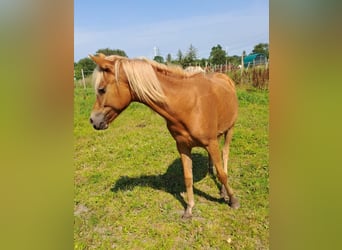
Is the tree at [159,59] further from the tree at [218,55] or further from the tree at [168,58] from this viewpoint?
the tree at [218,55]

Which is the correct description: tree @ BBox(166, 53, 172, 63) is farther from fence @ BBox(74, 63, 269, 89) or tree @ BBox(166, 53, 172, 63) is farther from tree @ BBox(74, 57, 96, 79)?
tree @ BBox(74, 57, 96, 79)

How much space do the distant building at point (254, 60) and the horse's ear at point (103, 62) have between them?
568mm

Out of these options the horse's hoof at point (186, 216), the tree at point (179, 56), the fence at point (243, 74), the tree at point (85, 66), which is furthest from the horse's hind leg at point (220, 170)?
the tree at point (85, 66)

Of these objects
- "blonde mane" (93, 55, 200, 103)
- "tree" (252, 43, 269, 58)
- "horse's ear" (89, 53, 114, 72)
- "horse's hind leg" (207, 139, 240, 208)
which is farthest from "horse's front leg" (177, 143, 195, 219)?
"tree" (252, 43, 269, 58)

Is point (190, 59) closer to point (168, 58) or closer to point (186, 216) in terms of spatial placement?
point (168, 58)

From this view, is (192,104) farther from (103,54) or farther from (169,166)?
(169,166)

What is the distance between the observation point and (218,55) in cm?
110

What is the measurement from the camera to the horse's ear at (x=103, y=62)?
1041 millimetres
